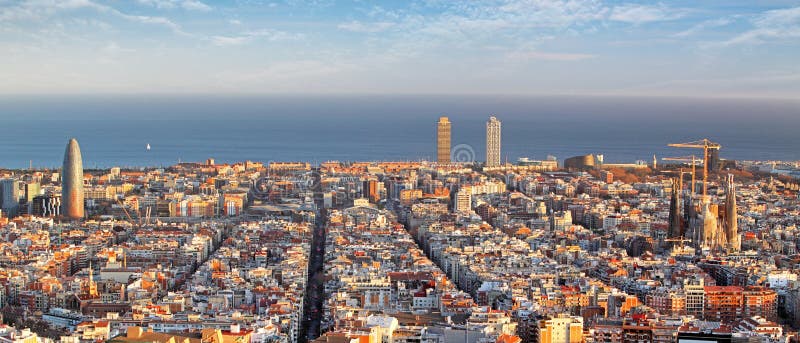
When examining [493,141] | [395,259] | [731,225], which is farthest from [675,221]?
[493,141]

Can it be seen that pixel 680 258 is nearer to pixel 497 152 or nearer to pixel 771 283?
pixel 771 283

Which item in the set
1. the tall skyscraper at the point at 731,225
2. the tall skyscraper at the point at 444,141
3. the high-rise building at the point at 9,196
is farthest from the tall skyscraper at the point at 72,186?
the tall skyscraper at the point at 444,141

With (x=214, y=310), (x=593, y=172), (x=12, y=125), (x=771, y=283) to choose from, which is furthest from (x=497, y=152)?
(x=12, y=125)

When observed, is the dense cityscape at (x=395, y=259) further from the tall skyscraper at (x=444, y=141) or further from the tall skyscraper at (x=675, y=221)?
the tall skyscraper at (x=444, y=141)

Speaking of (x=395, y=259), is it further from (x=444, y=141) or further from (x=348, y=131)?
(x=348, y=131)

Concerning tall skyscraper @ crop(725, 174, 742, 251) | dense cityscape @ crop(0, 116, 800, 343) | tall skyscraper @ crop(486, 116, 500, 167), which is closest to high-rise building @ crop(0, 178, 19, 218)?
dense cityscape @ crop(0, 116, 800, 343)

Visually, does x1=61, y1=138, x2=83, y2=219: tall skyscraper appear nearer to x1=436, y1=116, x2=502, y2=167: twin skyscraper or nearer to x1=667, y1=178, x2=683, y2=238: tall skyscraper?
x1=667, y1=178, x2=683, y2=238: tall skyscraper

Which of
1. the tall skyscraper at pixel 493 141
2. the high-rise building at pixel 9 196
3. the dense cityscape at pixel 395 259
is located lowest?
the dense cityscape at pixel 395 259
